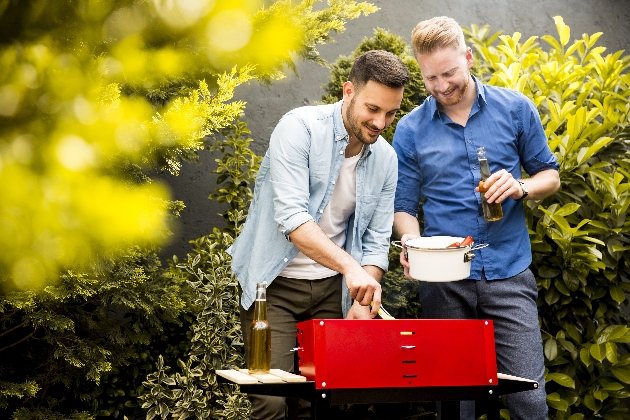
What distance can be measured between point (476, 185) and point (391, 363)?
0.92 m

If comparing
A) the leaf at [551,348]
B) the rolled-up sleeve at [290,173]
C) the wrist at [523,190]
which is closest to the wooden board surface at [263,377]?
the rolled-up sleeve at [290,173]

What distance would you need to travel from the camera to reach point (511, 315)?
7.90ft

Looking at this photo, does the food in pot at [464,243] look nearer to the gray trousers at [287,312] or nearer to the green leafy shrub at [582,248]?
the gray trousers at [287,312]

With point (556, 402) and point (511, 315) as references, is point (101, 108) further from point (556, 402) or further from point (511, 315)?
→ point (556, 402)

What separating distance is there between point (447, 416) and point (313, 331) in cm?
57

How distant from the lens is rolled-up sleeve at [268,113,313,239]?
215cm

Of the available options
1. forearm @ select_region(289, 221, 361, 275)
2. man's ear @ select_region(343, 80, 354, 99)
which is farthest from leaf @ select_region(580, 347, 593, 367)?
man's ear @ select_region(343, 80, 354, 99)

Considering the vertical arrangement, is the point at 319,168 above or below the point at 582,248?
above

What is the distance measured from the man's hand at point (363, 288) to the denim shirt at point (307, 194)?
0.82 ft

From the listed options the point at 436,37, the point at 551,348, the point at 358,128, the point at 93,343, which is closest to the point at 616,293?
the point at 551,348

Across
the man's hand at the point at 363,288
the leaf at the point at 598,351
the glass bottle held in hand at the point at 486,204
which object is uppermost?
the glass bottle held in hand at the point at 486,204

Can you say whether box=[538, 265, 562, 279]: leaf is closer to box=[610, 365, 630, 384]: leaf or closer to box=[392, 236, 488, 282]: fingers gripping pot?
box=[610, 365, 630, 384]: leaf

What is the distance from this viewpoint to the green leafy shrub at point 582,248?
10.6 ft

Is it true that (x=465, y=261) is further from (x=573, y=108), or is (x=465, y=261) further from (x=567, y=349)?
(x=573, y=108)
